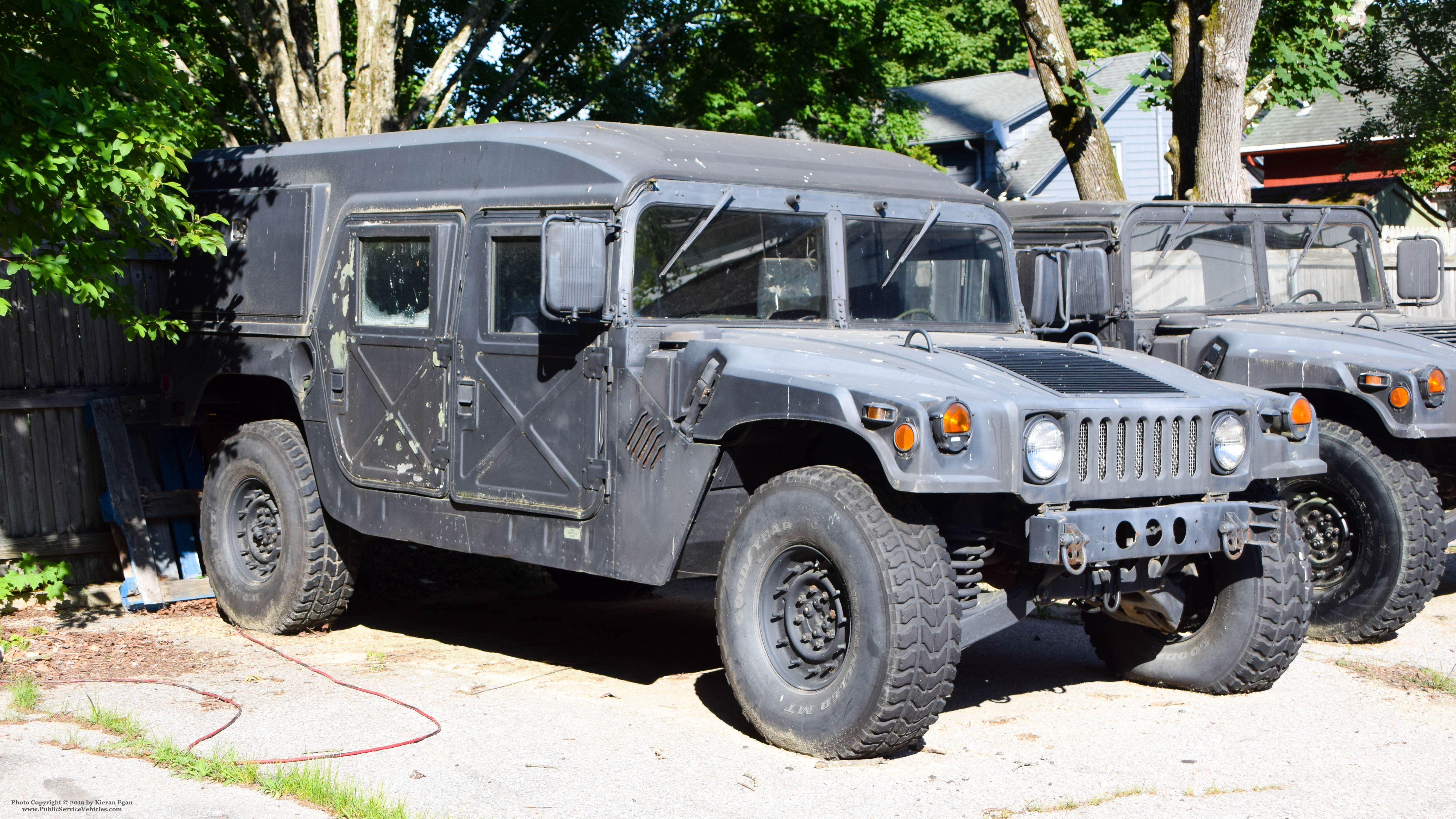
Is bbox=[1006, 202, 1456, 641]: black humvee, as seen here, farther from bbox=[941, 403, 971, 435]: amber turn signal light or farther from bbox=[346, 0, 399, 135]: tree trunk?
bbox=[346, 0, 399, 135]: tree trunk

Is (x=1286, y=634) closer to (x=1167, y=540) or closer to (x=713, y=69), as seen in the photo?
(x=1167, y=540)

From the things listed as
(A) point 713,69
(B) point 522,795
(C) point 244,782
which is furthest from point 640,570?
(A) point 713,69

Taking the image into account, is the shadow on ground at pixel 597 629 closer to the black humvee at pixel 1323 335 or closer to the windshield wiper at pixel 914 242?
the black humvee at pixel 1323 335

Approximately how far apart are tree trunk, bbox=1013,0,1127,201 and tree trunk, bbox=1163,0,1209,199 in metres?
0.48

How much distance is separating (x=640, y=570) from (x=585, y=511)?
36cm

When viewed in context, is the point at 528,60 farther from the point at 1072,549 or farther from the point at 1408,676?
the point at 1072,549

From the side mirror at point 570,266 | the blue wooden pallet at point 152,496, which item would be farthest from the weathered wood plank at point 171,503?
the side mirror at point 570,266

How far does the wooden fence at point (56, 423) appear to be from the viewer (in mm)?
8094

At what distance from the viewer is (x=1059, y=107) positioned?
1145cm

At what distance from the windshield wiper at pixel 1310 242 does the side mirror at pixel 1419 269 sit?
45 cm

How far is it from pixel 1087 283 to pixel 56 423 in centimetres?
567

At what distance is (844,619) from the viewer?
16.7ft

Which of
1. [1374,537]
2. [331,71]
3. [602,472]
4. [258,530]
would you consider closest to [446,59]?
[331,71]

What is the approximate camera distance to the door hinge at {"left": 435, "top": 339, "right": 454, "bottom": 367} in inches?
253
